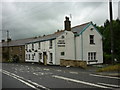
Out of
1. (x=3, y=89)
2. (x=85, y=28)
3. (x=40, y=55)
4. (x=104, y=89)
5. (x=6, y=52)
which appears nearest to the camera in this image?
(x=104, y=89)

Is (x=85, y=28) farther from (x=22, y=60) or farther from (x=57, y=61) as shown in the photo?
(x=22, y=60)

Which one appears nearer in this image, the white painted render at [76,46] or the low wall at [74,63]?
the low wall at [74,63]

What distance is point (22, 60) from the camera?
54781mm

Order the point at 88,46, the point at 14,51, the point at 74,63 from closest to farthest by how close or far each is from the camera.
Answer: the point at 74,63, the point at 88,46, the point at 14,51

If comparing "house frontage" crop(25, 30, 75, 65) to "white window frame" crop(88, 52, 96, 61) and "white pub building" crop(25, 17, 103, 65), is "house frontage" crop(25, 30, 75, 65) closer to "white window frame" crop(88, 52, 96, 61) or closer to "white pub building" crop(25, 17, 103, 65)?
"white pub building" crop(25, 17, 103, 65)

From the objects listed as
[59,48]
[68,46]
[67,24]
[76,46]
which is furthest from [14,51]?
[76,46]

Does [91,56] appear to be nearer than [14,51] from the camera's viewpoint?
Yes

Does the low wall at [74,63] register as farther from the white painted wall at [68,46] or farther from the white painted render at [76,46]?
the white painted wall at [68,46]

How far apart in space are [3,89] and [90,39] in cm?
2684

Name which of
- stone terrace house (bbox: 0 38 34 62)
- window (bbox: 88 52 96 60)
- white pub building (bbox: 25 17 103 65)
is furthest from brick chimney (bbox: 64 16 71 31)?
stone terrace house (bbox: 0 38 34 62)

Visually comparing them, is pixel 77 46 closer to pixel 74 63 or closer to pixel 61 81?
pixel 74 63

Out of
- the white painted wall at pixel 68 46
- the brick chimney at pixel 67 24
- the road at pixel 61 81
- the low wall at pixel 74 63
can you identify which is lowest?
the road at pixel 61 81

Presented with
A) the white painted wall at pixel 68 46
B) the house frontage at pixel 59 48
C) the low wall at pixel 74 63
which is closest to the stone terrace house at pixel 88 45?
the white painted wall at pixel 68 46

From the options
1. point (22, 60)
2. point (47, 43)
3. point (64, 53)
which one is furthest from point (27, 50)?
point (64, 53)
